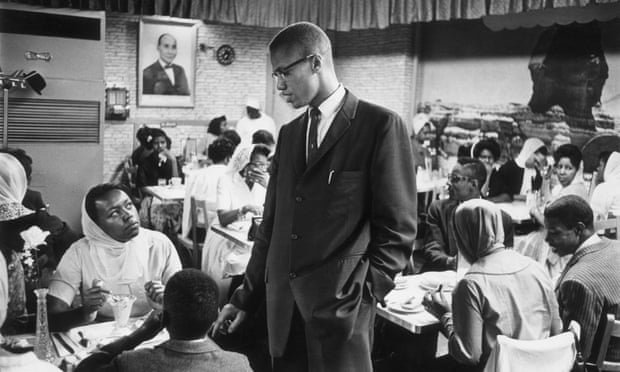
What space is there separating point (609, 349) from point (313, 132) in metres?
1.62

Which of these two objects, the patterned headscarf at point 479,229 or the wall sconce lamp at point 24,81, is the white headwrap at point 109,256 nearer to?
the patterned headscarf at point 479,229

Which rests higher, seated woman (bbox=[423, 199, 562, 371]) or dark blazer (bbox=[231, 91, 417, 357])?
dark blazer (bbox=[231, 91, 417, 357])

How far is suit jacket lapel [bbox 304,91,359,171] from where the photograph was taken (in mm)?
1886

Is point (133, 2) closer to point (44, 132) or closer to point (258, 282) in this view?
point (44, 132)

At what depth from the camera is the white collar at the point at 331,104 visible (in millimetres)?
1932

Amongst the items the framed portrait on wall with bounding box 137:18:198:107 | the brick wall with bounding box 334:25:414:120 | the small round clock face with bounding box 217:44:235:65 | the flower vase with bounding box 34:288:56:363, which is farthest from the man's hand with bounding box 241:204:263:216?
the small round clock face with bounding box 217:44:235:65

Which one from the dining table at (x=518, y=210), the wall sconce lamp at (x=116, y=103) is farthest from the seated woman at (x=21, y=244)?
the wall sconce lamp at (x=116, y=103)

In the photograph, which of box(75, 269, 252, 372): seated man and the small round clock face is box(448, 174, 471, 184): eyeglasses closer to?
box(75, 269, 252, 372): seated man

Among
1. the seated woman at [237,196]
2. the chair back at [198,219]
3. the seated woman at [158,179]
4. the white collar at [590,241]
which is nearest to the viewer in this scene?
the white collar at [590,241]

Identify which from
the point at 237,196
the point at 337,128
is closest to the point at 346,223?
the point at 337,128

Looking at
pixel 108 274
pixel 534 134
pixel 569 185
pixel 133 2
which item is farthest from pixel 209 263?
pixel 534 134

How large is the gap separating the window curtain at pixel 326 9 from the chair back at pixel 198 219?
316 cm

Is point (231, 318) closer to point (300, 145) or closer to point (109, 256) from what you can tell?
point (300, 145)

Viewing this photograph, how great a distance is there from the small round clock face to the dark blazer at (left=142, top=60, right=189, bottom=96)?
2.41ft
